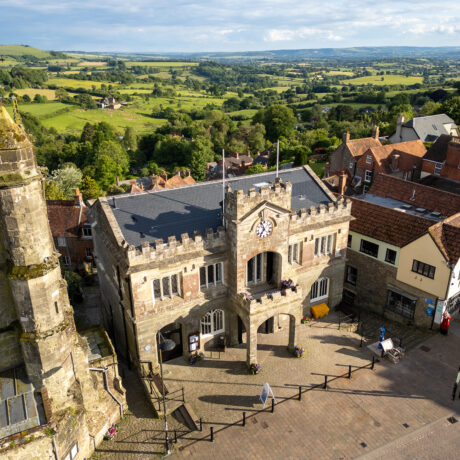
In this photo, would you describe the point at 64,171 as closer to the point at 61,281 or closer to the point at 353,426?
the point at 61,281

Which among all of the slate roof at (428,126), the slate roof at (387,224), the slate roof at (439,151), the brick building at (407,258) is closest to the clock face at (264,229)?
the slate roof at (387,224)

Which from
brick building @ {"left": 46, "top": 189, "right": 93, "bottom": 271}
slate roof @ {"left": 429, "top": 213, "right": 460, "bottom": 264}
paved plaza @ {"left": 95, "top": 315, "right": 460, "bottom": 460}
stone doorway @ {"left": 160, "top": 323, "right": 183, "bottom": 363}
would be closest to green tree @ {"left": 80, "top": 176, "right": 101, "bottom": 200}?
brick building @ {"left": 46, "top": 189, "right": 93, "bottom": 271}

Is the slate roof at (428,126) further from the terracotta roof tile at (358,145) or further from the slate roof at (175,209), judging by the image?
the slate roof at (175,209)

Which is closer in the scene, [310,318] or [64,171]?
[310,318]

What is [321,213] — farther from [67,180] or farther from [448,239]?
[67,180]

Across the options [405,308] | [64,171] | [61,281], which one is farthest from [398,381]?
[64,171]

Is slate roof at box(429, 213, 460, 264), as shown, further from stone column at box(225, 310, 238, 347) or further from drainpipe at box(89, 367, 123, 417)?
drainpipe at box(89, 367, 123, 417)
